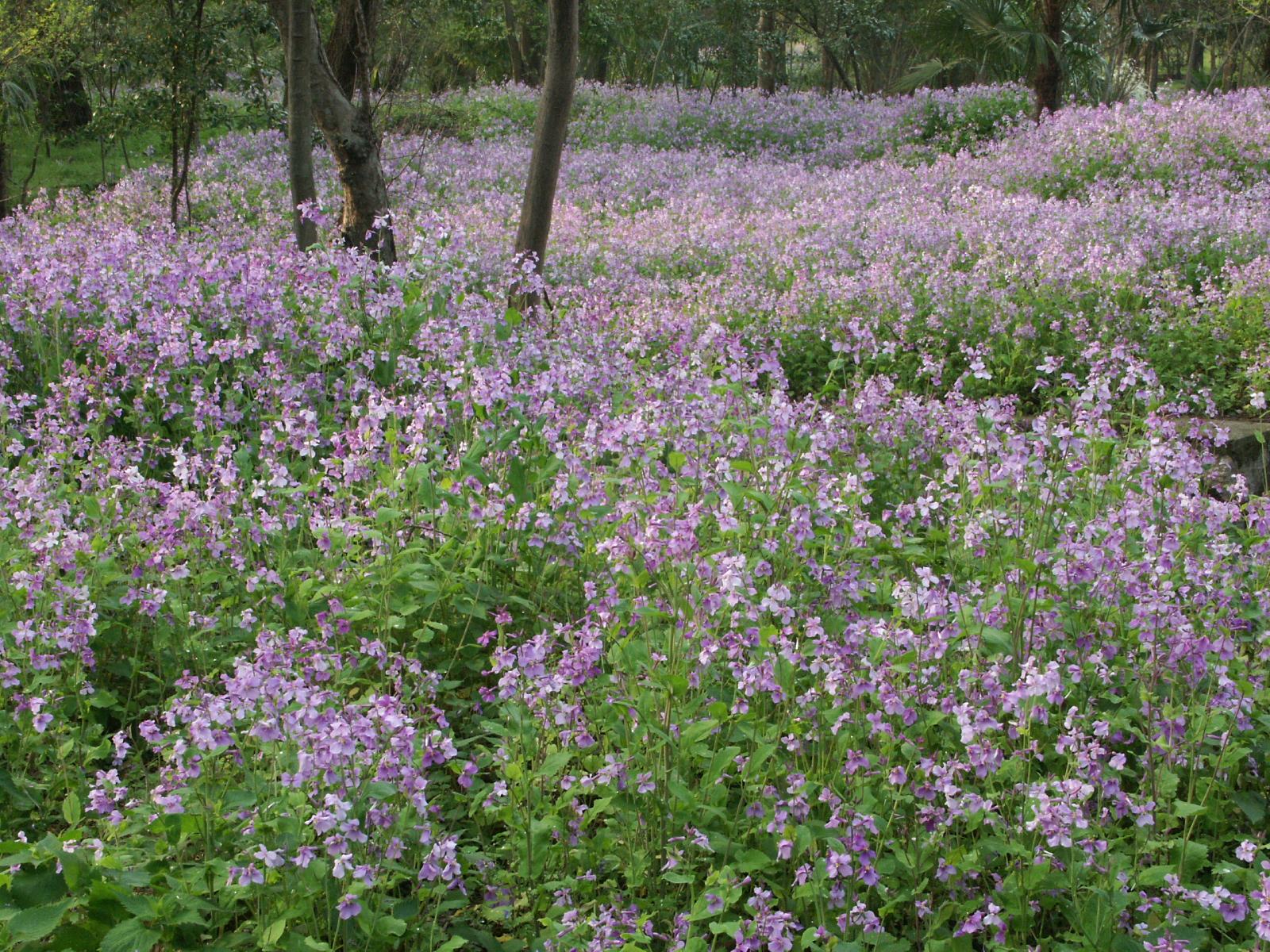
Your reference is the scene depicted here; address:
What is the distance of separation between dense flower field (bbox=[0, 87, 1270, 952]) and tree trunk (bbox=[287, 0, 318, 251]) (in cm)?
170

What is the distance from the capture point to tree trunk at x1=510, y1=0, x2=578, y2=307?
744 cm

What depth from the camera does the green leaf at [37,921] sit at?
2.22 metres

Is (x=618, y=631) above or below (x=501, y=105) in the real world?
below

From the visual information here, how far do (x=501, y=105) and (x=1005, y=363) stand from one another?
16.7 m

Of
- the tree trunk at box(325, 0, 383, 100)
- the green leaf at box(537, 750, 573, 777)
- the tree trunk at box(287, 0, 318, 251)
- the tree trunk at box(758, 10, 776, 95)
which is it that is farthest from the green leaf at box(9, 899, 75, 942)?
the tree trunk at box(758, 10, 776, 95)

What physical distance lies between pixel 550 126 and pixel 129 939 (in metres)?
6.41

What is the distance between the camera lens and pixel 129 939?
7.68ft

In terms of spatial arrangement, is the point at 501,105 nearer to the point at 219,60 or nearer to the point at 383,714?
the point at 219,60

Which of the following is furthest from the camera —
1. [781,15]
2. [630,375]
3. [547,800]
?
[781,15]

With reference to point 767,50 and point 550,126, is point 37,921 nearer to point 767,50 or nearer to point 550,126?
point 550,126

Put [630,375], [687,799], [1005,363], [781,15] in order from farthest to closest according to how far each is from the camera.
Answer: [781,15], [1005,363], [630,375], [687,799]

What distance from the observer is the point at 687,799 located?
287cm

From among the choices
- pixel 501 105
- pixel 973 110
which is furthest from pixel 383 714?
pixel 501 105

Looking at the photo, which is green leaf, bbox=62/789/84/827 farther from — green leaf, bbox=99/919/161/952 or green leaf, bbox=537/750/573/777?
green leaf, bbox=537/750/573/777
